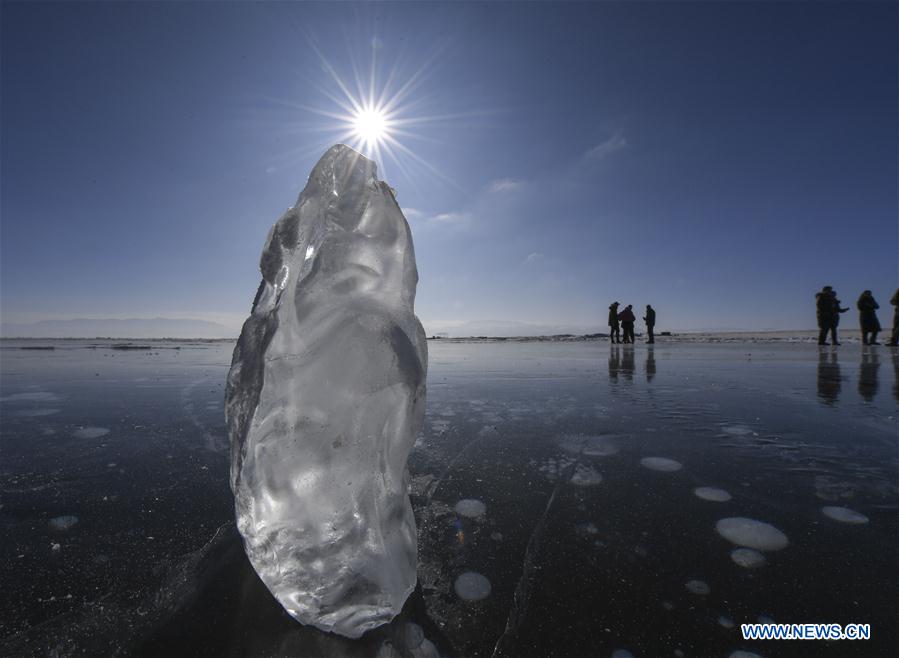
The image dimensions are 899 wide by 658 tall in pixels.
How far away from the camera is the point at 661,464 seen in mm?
2285

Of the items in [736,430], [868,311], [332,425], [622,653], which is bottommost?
[622,653]

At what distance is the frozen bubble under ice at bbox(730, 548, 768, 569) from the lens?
4.40 ft

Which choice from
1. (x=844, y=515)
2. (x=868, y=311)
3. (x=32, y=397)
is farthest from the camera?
(x=868, y=311)

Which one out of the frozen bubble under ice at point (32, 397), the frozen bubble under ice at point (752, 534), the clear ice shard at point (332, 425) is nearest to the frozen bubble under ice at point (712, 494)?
the frozen bubble under ice at point (752, 534)

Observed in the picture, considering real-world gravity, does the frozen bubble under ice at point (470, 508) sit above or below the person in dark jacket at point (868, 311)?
below

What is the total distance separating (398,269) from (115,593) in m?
1.35

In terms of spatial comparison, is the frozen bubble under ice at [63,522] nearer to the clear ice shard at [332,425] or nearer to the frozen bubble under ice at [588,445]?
the clear ice shard at [332,425]

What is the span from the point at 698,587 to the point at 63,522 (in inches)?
94.0

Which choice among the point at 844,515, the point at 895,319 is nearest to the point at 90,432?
the point at 844,515

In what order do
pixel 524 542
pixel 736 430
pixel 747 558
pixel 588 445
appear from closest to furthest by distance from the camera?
A: pixel 747 558
pixel 524 542
pixel 588 445
pixel 736 430

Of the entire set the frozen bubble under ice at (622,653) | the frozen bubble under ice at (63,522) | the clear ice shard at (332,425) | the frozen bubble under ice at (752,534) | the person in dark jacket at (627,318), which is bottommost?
the frozen bubble under ice at (622,653)

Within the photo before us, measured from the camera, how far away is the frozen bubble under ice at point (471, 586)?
122 cm

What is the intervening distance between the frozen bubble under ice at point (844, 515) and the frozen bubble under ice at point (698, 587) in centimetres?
86

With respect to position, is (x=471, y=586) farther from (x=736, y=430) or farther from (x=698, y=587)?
(x=736, y=430)
